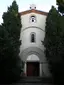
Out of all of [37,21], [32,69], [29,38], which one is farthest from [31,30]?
[32,69]

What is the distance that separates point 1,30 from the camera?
23844mm

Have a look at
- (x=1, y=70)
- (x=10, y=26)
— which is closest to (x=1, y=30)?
(x=1, y=70)

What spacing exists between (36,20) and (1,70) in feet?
36.0

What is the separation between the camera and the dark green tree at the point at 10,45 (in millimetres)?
23344

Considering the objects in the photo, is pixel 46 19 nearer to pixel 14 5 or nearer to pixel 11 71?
pixel 14 5

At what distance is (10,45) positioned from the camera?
24141 millimetres

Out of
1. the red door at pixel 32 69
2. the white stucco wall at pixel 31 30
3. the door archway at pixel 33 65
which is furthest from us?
the white stucco wall at pixel 31 30

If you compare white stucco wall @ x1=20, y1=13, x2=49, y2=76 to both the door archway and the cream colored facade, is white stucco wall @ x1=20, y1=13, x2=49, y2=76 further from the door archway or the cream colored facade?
the door archway

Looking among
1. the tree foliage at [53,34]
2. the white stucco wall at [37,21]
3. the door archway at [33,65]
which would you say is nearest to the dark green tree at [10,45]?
the white stucco wall at [37,21]

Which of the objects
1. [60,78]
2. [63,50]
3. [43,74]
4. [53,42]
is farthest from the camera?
[43,74]

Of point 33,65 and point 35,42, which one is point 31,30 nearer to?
point 35,42

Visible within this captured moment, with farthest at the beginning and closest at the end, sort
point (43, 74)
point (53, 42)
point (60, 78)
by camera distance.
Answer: point (43, 74) < point (53, 42) < point (60, 78)

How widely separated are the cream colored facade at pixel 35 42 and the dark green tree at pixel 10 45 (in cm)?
160

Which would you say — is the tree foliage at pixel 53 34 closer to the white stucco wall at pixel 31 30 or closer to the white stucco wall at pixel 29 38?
the white stucco wall at pixel 31 30
